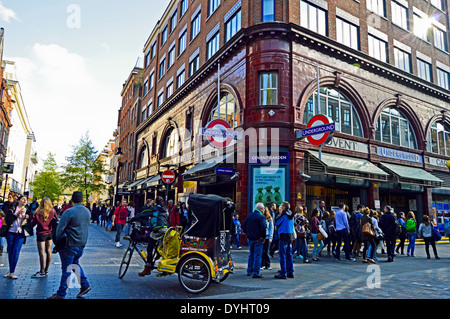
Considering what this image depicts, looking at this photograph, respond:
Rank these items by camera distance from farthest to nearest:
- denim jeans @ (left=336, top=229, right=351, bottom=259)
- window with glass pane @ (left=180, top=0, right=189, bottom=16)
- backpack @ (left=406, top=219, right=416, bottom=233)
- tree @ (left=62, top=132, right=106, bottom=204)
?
tree @ (left=62, top=132, right=106, bottom=204), window with glass pane @ (left=180, top=0, right=189, bottom=16), backpack @ (left=406, top=219, right=416, bottom=233), denim jeans @ (left=336, top=229, right=351, bottom=259)

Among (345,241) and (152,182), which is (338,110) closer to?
(345,241)

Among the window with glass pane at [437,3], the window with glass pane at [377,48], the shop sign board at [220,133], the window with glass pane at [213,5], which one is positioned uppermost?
the window with glass pane at [437,3]

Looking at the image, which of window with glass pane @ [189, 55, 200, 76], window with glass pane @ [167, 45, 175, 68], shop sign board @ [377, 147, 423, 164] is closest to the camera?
shop sign board @ [377, 147, 423, 164]

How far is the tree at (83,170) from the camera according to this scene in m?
42.8

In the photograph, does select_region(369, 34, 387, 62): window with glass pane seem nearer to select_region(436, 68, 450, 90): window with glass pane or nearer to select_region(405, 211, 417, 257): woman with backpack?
select_region(436, 68, 450, 90): window with glass pane

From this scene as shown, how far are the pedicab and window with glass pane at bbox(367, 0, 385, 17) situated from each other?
1963cm

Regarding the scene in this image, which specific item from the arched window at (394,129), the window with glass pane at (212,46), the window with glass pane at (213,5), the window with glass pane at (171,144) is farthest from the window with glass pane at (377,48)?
the window with glass pane at (171,144)

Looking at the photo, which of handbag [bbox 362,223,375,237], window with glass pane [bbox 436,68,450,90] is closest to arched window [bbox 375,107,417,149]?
window with glass pane [bbox 436,68,450,90]

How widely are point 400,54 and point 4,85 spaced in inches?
1715

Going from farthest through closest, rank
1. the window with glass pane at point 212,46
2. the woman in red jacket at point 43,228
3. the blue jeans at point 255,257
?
the window with glass pane at point 212,46
the blue jeans at point 255,257
the woman in red jacket at point 43,228

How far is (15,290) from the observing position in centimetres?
583

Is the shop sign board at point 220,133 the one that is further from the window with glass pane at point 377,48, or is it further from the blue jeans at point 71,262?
the window with glass pane at point 377,48

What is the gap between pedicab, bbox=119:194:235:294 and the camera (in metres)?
6.30

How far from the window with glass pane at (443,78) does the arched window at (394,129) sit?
597 cm
